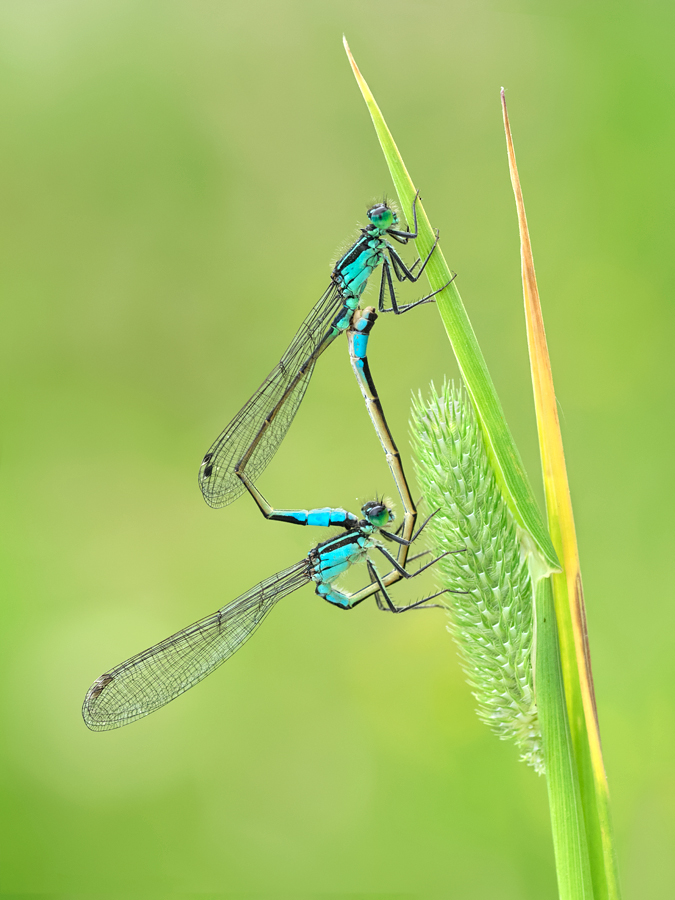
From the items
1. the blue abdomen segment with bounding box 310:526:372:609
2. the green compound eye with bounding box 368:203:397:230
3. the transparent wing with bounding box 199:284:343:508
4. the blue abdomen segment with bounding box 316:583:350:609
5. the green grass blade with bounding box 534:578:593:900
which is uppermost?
the green compound eye with bounding box 368:203:397:230

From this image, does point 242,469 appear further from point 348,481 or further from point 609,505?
point 609,505

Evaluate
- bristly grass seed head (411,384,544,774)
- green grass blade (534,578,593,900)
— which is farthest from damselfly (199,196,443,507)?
green grass blade (534,578,593,900)

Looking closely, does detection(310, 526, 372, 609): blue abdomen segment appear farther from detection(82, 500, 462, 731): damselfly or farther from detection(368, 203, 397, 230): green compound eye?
detection(368, 203, 397, 230): green compound eye

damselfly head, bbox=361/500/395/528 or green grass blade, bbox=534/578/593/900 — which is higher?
damselfly head, bbox=361/500/395/528

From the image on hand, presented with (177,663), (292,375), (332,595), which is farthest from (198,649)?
(292,375)

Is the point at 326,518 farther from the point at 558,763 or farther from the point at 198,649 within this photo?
the point at 558,763
